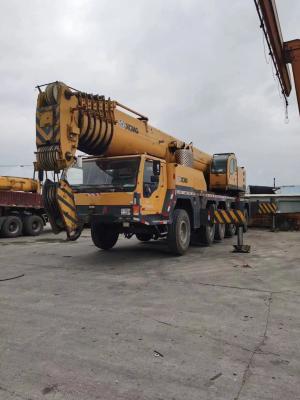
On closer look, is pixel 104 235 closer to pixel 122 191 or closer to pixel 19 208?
pixel 122 191

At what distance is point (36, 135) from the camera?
803 centimetres

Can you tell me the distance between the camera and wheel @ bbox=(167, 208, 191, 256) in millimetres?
9695

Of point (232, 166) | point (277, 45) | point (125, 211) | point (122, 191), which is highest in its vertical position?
point (277, 45)

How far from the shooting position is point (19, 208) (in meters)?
17.6

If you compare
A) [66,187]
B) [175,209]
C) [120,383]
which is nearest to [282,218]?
[175,209]

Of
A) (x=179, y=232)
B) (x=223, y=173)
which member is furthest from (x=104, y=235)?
(x=223, y=173)

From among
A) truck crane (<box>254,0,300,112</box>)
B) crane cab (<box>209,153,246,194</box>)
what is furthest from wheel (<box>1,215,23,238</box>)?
truck crane (<box>254,0,300,112</box>)

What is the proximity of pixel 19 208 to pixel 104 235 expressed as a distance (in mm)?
8201

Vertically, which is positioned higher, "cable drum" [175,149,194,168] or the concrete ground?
"cable drum" [175,149,194,168]

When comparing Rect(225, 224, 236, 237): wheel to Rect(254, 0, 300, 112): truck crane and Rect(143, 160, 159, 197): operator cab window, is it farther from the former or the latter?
Rect(143, 160, 159, 197): operator cab window

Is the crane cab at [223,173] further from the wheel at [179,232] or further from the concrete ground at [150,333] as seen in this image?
the concrete ground at [150,333]

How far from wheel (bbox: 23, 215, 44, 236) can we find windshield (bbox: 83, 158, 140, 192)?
9.23 meters

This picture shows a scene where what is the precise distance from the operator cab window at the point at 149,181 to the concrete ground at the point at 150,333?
1757mm

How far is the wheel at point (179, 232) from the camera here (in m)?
9.70
